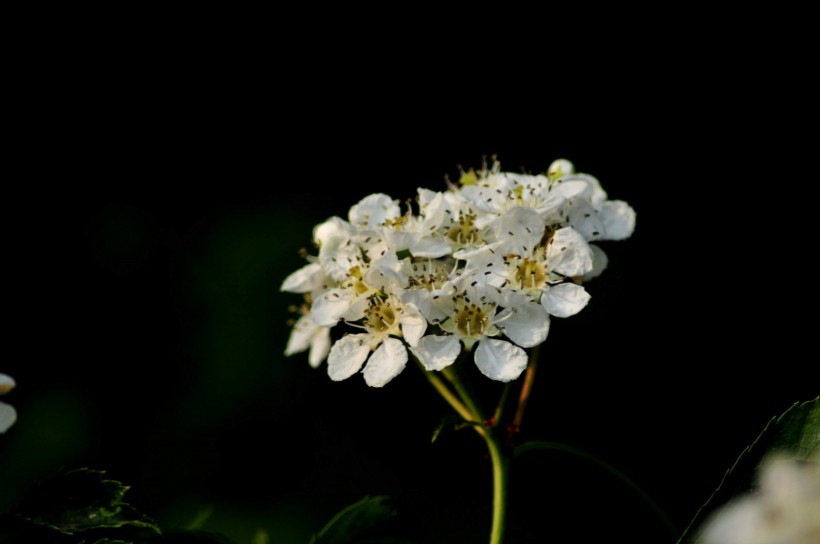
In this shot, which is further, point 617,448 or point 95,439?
point 617,448

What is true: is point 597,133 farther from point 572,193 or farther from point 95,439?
point 95,439

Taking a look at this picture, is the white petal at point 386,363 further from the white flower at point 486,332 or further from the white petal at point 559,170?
the white petal at point 559,170

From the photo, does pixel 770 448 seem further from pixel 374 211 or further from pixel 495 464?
pixel 374 211

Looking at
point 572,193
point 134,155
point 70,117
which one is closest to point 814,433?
point 572,193

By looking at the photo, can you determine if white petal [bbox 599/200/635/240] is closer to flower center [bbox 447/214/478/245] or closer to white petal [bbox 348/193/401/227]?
flower center [bbox 447/214/478/245]

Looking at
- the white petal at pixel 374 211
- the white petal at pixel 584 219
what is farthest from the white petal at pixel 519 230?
the white petal at pixel 374 211

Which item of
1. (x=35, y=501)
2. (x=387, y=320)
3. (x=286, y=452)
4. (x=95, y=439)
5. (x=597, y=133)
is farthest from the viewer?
(x=597, y=133)
